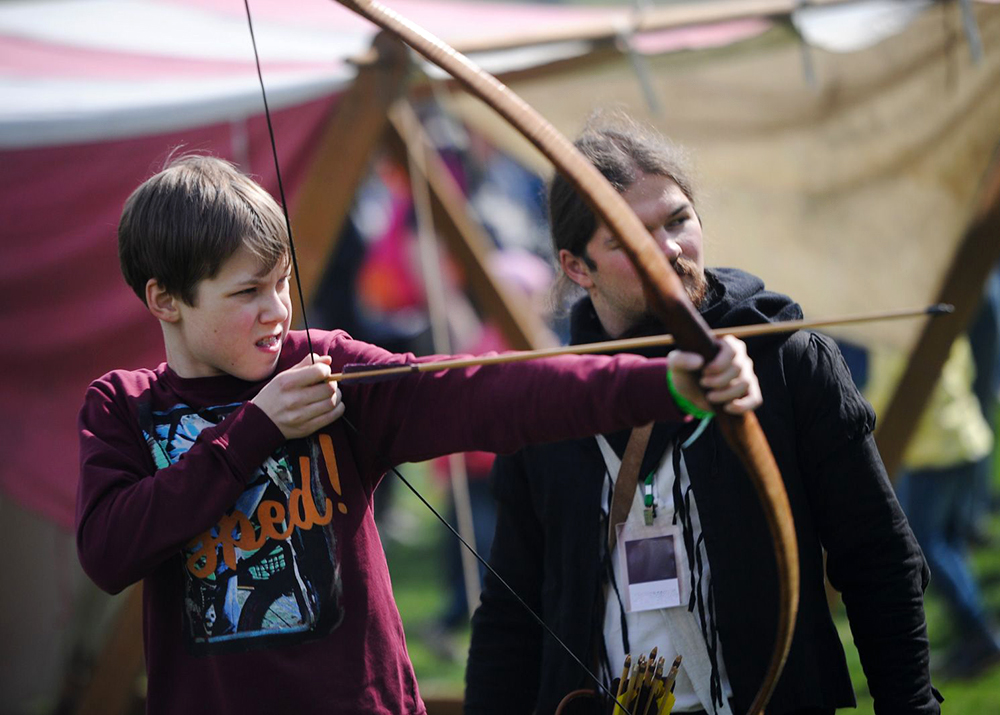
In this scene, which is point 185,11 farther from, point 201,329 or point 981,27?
point 201,329

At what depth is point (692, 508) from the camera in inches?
59.6

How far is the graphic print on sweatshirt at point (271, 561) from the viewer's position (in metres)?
1.33

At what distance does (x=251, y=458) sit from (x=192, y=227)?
0.29 meters

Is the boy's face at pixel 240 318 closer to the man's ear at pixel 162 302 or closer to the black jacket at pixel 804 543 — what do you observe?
the man's ear at pixel 162 302

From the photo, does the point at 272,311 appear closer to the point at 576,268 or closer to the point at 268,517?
Answer: the point at 268,517

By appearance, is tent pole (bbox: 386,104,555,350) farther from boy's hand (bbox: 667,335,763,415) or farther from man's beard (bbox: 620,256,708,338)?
boy's hand (bbox: 667,335,763,415)

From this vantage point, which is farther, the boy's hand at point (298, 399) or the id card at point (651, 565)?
the id card at point (651, 565)

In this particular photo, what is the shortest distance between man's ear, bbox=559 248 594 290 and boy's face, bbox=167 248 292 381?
0.45 metres

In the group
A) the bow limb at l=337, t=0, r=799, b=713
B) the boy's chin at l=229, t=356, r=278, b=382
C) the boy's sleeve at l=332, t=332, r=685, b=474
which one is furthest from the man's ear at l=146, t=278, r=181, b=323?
the bow limb at l=337, t=0, r=799, b=713

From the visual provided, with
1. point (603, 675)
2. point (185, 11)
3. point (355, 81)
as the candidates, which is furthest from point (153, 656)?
point (185, 11)

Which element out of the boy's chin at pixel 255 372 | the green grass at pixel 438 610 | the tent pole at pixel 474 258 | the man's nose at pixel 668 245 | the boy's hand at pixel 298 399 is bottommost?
the green grass at pixel 438 610

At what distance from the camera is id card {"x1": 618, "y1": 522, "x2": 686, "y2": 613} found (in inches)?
59.6

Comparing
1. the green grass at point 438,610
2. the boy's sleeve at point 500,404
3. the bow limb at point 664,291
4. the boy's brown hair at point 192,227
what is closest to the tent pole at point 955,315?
the green grass at point 438,610

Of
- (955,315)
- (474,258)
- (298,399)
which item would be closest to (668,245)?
(298,399)
